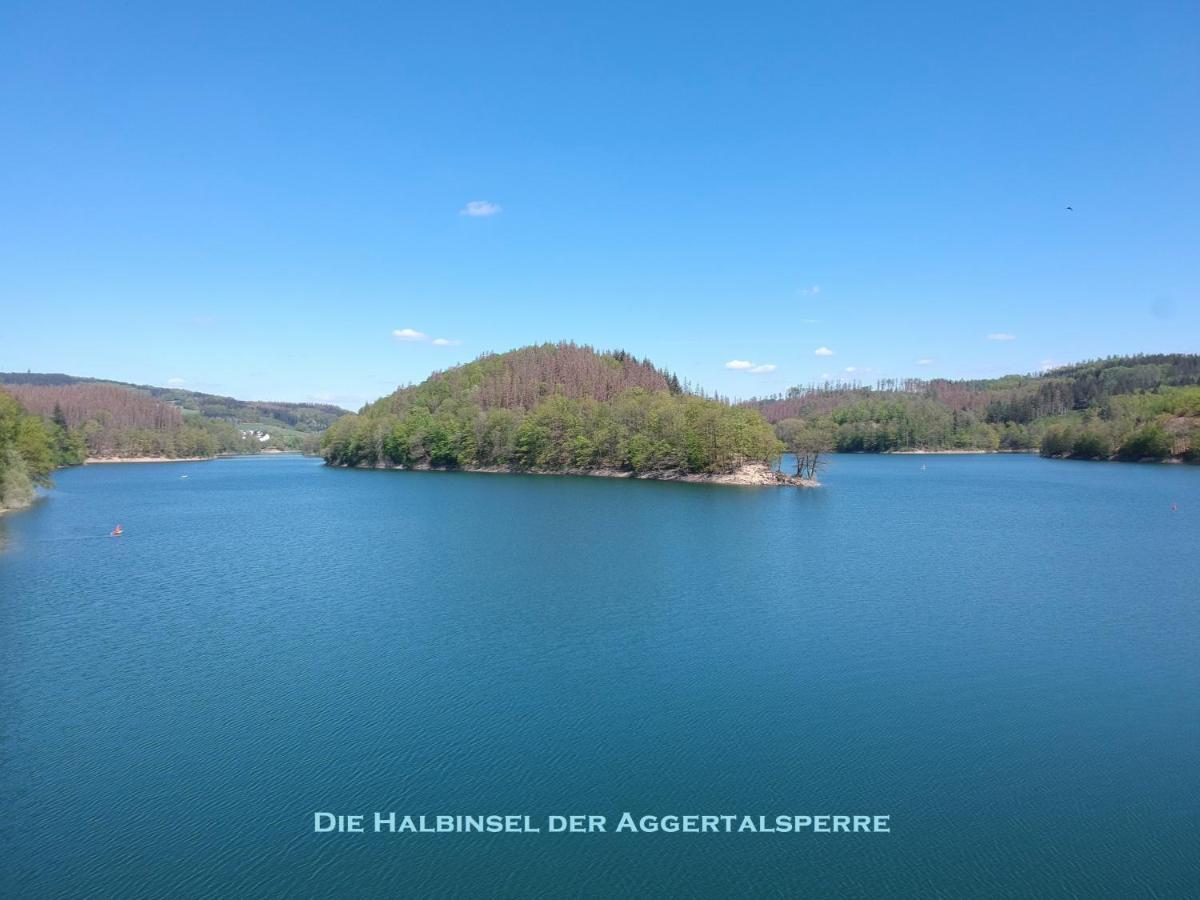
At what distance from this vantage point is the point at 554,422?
101 meters

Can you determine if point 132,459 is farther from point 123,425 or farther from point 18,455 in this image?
point 18,455

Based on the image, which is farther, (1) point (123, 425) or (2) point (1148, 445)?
(1) point (123, 425)

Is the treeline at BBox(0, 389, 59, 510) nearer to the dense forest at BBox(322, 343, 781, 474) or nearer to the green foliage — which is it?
the dense forest at BBox(322, 343, 781, 474)

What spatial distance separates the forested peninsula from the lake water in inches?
1738

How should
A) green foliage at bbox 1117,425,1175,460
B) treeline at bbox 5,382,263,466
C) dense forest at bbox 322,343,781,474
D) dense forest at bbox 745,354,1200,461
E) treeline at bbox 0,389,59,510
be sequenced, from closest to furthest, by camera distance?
treeline at bbox 0,389,59,510 → dense forest at bbox 322,343,781,474 → green foliage at bbox 1117,425,1175,460 → dense forest at bbox 745,354,1200,461 → treeline at bbox 5,382,263,466

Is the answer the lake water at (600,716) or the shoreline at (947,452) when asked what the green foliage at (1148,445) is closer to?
the shoreline at (947,452)

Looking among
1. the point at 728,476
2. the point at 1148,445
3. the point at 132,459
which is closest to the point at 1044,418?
the point at 1148,445

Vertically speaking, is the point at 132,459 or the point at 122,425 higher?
the point at 122,425

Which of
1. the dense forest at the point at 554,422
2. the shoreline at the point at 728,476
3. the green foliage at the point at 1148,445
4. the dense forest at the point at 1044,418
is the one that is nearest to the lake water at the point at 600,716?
the shoreline at the point at 728,476

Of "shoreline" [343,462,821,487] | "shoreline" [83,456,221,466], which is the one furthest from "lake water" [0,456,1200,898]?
"shoreline" [83,456,221,466]

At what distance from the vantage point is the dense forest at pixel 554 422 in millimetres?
85375

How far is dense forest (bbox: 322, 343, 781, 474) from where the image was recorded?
85375mm

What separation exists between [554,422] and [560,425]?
0.97m

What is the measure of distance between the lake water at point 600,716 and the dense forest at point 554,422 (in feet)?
149
